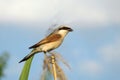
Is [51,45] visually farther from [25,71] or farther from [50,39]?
[25,71]

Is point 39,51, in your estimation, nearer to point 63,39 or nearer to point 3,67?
point 63,39

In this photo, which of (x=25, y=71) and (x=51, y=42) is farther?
(x=51, y=42)

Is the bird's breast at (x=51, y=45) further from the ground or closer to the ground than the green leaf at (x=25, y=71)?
further from the ground

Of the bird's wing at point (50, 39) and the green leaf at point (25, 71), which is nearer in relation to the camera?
the green leaf at point (25, 71)

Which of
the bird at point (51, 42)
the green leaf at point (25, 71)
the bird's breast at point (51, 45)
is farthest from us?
the bird's breast at point (51, 45)

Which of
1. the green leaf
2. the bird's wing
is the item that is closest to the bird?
the bird's wing

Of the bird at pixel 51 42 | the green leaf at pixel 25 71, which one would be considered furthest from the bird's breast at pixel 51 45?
the green leaf at pixel 25 71

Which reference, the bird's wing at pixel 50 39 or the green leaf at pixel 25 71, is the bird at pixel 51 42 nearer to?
the bird's wing at pixel 50 39

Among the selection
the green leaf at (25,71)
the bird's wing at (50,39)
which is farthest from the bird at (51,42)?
the green leaf at (25,71)

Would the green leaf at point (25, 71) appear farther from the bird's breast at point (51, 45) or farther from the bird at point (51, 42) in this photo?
the bird's breast at point (51, 45)

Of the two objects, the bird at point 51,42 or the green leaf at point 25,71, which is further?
the bird at point 51,42

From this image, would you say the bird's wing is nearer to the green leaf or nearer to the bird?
the bird

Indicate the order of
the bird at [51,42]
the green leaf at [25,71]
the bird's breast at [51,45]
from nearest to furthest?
the green leaf at [25,71] < the bird at [51,42] < the bird's breast at [51,45]

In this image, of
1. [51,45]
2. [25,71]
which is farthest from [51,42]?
[25,71]
